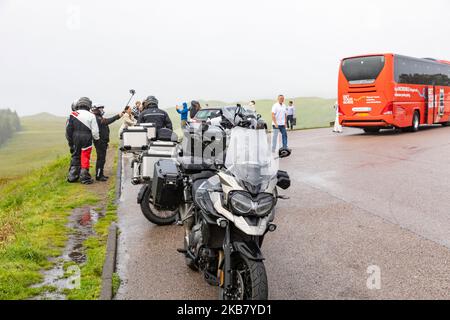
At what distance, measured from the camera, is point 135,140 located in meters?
9.48

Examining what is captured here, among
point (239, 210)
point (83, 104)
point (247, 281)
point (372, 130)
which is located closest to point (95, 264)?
point (247, 281)

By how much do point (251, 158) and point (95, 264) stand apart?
2.80 meters

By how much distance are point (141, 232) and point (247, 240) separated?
3680mm

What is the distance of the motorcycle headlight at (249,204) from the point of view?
4.09 meters

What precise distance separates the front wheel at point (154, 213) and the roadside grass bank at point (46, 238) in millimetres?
738

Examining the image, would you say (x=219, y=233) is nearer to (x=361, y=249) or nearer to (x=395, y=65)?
(x=361, y=249)

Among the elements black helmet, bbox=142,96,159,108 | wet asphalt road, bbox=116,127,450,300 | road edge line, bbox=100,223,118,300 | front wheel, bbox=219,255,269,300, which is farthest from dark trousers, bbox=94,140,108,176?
front wheel, bbox=219,255,269,300

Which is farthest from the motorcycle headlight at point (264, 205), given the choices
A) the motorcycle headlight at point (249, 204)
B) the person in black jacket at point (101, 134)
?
the person in black jacket at point (101, 134)

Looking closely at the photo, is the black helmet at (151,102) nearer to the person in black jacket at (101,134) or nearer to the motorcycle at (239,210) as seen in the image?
the person in black jacket at (101,134)

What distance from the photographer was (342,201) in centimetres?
938

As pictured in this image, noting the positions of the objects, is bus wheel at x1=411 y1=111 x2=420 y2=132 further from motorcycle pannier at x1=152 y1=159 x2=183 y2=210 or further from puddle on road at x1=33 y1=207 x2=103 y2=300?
motorcycle pannier at x1=152 y1=159 x2=183 y2=210

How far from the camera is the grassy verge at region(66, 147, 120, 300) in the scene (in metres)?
5.12

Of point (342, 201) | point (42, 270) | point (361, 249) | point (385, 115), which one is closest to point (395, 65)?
point (385, 115)
